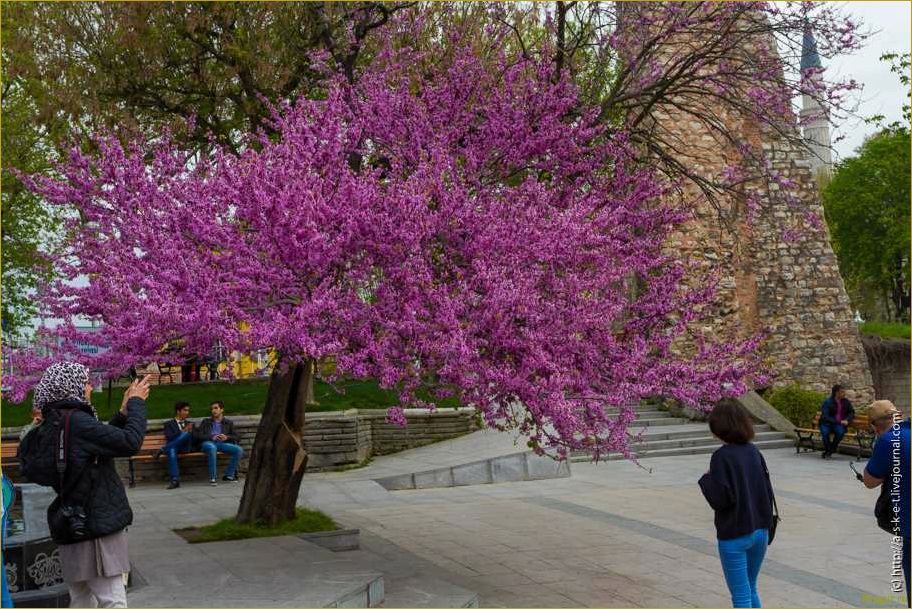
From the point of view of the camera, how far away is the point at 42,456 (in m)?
5.50

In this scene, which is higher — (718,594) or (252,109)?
(252,109)

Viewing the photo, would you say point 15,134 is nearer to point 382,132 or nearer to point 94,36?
point 94,36

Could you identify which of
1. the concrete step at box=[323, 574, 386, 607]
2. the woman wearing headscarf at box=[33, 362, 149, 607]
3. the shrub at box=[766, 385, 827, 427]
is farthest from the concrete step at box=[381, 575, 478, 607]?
the shrub at box=[766, 385, 827, 427]

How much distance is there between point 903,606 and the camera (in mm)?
7871

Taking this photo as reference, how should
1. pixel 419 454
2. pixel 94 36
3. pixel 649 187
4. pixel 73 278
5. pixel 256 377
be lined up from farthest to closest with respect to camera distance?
pixel 256 377 → pixel 419 454 → pixel 94 36 → pixel 649 187 → pixel 73 278

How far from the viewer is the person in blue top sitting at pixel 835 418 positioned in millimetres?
18172

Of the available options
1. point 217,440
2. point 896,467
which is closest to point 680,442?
point 217,440

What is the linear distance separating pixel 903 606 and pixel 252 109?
10.3m

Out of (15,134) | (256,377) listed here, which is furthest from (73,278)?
(15,134)

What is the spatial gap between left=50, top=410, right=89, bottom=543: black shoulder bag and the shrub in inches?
722

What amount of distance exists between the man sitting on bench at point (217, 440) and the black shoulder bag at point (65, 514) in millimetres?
10140

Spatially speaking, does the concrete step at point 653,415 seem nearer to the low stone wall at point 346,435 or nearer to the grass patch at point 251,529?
the low stone wall at point 346,435

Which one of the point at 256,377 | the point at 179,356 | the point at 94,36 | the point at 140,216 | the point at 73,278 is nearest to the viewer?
the point at 179,356

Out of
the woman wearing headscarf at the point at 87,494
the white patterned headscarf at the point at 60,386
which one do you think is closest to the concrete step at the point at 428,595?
the woman wearing headscarf at the point at 87,494
